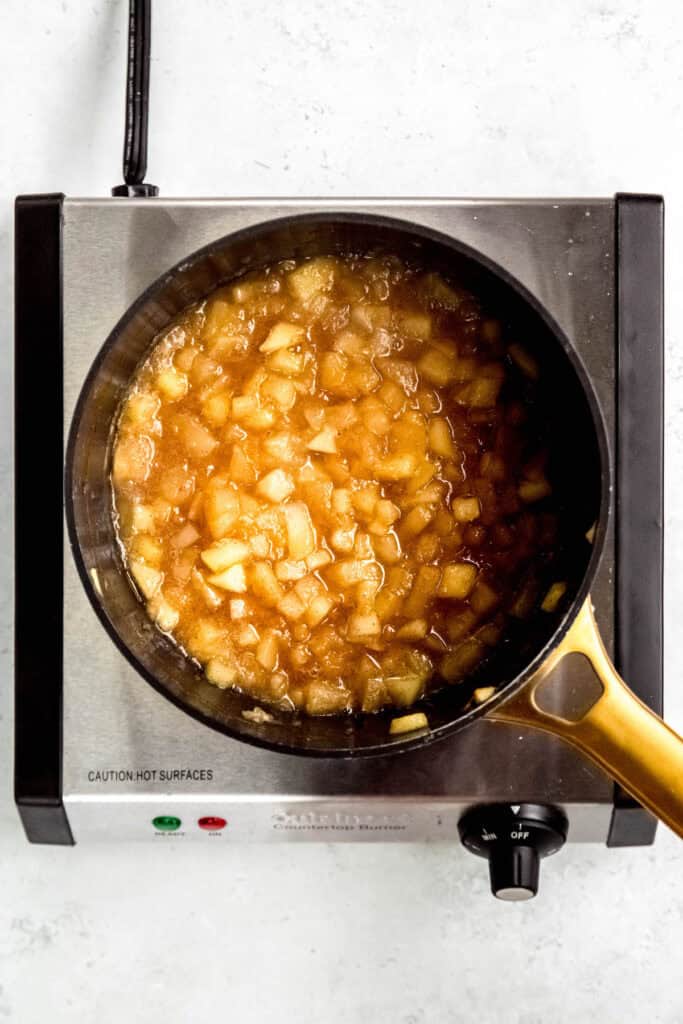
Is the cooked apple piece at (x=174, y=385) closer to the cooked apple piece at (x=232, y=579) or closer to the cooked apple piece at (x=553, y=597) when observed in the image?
the cooked apple piece at (x=232, y=579)

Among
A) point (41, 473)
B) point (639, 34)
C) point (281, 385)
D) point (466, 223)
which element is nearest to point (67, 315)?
point (41, 473)

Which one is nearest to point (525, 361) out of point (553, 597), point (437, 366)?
point (437, 366)

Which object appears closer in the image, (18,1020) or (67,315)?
(67,315)

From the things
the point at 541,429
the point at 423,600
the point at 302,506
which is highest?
the point at 541,429

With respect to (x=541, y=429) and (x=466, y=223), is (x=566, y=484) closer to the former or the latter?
(x=541, y=429)

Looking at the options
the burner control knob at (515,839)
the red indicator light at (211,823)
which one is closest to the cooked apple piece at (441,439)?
the burner control knob at (515,839)

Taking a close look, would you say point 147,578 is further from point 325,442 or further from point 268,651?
point 325,442
